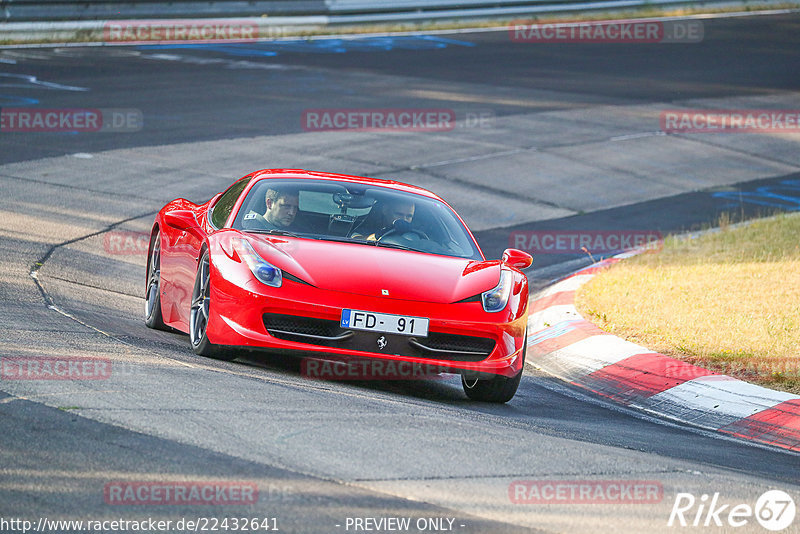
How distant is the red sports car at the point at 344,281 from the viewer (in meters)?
6.84

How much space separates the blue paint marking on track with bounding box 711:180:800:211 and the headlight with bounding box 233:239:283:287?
10.7 metres

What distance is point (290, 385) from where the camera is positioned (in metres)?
6.63

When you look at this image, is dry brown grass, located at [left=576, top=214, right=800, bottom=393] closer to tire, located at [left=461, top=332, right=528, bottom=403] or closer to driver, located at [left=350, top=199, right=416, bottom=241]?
tire, located at [left=461, top=332, right=528, bottom=403]

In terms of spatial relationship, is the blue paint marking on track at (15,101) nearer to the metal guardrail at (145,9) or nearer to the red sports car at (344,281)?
the metal guardrail at (145,9)

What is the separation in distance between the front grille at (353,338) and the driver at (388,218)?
1.09 metres

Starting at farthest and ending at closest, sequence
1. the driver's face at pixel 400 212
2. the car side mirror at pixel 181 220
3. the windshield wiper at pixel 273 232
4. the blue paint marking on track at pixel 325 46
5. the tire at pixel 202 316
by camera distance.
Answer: the blue paint marking on track at pixel 325 46 → the car side mirror at pixel 181 220 → the driver's face at pixel 400 212 → the windshield wiper at pixel 273 232 → the tire at pixel 202 316

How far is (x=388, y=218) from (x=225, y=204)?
4.04ft

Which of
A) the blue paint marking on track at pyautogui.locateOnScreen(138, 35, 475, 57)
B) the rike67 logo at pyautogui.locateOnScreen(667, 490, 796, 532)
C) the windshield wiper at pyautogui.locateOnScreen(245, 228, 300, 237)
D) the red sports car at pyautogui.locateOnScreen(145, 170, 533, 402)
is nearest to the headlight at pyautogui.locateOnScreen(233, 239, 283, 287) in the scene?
the red sports car at pyautogui.locateOnScreen(145, 170, 533, 402)

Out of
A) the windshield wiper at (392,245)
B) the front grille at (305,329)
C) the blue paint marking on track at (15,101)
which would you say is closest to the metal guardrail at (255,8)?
the blue paint marking on track at (15,101)

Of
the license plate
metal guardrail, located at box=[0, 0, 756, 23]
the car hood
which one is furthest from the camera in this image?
metal guardrail, located at box=[0, 0, 756, 23]

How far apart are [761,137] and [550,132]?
14.1 feet

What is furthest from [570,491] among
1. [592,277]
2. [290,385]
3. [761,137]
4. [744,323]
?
[761,137]

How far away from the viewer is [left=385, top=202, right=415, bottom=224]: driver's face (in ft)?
26.3

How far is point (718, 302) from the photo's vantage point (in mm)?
10281
